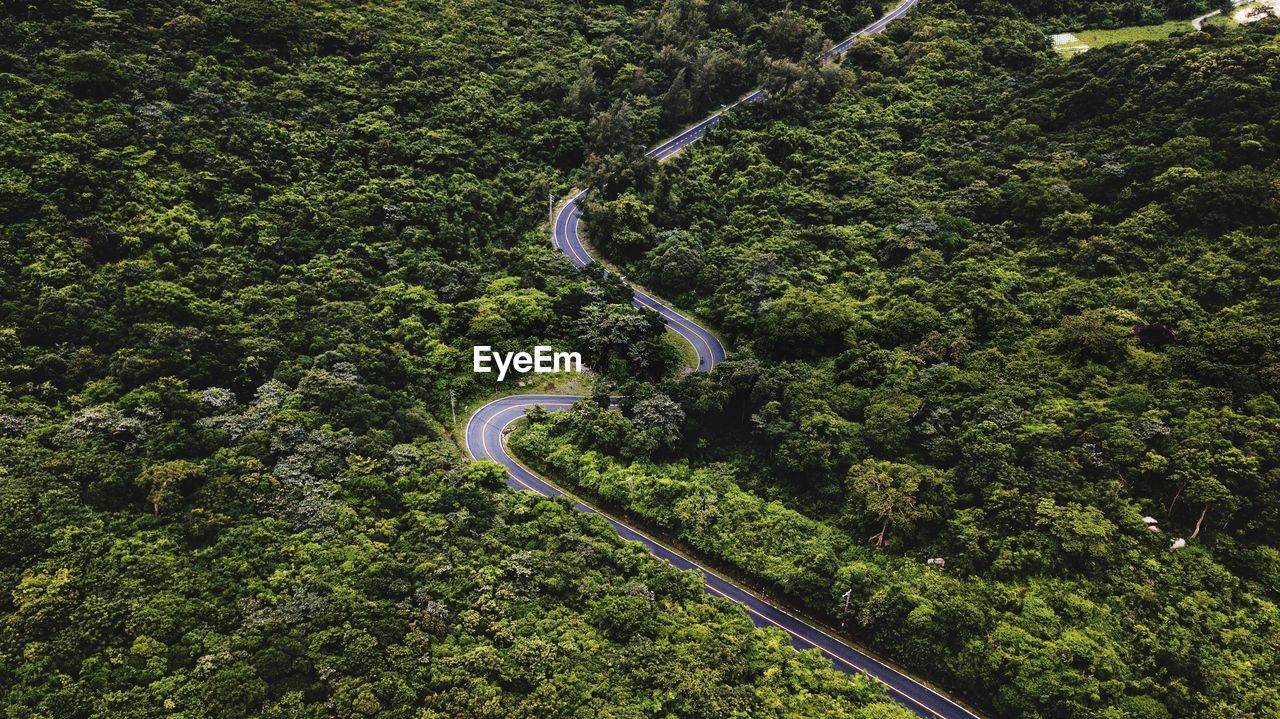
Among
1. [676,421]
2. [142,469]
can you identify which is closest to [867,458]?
[676,421]

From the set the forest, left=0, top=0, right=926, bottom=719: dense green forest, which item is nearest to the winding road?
the forest

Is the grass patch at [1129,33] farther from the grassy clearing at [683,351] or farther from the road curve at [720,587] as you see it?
the road curve at [720,587]

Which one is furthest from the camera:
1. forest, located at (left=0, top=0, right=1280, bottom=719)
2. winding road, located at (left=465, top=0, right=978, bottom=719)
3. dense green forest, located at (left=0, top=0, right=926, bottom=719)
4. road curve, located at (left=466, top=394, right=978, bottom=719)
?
winding road, located at (left=465, top=0, right=978, bottom=719)

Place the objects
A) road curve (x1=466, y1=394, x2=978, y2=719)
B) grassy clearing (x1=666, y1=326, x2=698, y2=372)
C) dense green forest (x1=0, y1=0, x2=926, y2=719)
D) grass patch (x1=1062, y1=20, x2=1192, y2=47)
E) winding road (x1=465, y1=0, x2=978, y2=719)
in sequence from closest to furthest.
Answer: dense green forest (x1=0, y1=0, x2=926, y2=719)
road curve (x1=466, y1=394, x2=978, y2=719)
winding road (x1=465, y1=0, x2=978, y2=719)
grassy clearing (x1=666, y1=326, x2=698, y2=372)
grass patch (x1=1062, y1=20, x2=1192, y2=47)

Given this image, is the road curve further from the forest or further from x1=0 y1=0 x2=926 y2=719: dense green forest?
x1=0 y1=0 x2=926 y2=719: dense green forest

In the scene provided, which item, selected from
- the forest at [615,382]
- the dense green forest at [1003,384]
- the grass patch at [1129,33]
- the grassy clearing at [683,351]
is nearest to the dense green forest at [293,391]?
the forest at [615,382]

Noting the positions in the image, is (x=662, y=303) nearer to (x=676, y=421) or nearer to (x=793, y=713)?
(x=676, y=421)
